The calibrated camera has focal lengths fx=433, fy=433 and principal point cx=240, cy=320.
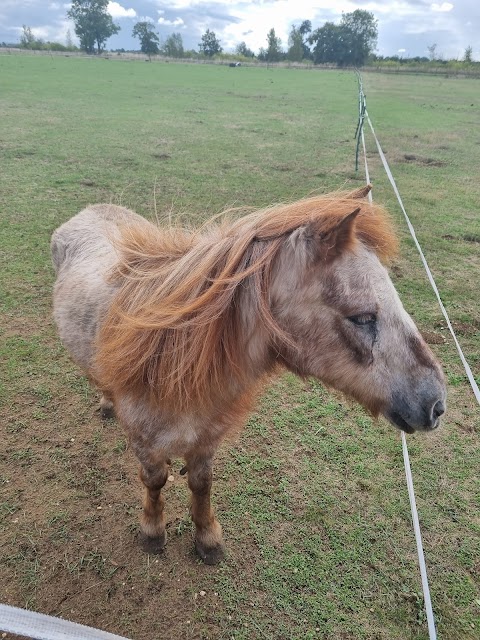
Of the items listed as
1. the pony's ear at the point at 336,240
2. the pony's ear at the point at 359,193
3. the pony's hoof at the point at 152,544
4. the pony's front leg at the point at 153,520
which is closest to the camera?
the pony's ear at the point at 336,240

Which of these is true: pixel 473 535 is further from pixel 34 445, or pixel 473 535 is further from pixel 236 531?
pixel 34 445

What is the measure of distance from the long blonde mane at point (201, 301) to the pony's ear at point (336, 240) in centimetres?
2

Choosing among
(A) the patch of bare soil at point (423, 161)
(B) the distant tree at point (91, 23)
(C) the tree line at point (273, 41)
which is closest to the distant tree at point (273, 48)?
(C) the tree line at point (273, 41)

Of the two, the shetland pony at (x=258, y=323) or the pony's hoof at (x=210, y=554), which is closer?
the shetland pony at (x=258, y=323)

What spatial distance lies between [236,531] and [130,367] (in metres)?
1.49

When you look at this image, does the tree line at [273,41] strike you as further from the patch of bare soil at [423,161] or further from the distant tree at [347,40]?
the patch of bare soil at [423,161]

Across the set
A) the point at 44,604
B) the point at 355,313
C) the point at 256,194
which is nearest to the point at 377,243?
the point at 355,313

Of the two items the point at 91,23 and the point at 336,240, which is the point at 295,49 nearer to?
the point at 91,23

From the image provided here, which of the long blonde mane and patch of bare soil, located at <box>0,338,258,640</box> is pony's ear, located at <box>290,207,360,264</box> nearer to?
the long blonde mane

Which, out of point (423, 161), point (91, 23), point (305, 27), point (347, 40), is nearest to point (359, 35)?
point (347, 40)

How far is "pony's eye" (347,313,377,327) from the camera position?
1531mm

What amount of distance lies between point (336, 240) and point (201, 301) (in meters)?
0.53

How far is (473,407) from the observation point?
370cm

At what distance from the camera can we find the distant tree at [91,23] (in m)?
86.0
